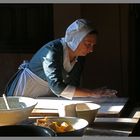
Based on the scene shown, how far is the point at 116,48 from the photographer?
3689 mm

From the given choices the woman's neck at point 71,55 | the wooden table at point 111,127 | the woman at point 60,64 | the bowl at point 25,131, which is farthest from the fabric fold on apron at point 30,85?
the bowl at point 25,131

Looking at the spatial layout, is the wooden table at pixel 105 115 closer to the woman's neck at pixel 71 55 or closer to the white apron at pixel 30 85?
the white apron at pixel 30 85

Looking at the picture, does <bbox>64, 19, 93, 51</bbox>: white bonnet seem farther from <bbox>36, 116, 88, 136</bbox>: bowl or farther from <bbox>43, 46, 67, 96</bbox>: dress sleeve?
<bbox>36, 116, 88, 136</bbox>: bowl

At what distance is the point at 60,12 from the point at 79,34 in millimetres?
1308

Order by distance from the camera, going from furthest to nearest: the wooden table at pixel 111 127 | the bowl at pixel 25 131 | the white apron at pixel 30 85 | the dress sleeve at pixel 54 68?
the white apron at pixel 30 85 → the dress sleeve at pixel 54 68 → the wooden table at pixel 111 127 → the bowl at pixel 25 131

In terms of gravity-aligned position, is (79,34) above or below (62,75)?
above

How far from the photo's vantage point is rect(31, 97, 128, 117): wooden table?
179 centimetres

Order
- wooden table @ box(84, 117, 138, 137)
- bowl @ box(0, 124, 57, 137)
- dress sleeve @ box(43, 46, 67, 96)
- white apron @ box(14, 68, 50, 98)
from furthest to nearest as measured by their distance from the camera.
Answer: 1. white apron @ box(14, 68, 50, 98)
2. dress sleeve @ box(43, 46, 67, 96)
3. wooden table @ box(84, 117, 138, 137)
4. bowl @ box(0, 124, 57, 137)

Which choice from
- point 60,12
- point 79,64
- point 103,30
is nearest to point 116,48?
point 103,30

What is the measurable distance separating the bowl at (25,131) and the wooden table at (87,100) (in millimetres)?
341

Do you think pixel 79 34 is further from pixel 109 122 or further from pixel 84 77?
pixel 84 77

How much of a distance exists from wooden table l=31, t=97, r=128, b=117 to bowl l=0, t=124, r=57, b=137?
341 mm

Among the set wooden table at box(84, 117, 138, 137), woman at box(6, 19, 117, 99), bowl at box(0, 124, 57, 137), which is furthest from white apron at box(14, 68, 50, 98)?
bowl at box(0, 124, 57, 137)

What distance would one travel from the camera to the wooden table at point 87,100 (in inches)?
70.4
